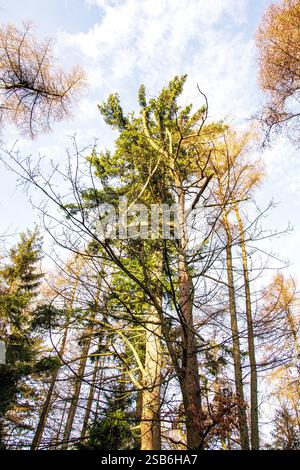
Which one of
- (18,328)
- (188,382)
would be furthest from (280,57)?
(18,328)

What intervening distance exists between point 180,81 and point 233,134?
8.15 ft

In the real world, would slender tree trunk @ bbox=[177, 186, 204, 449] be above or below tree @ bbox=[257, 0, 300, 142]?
below

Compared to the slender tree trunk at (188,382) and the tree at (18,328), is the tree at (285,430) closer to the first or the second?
the slender tree trunk at (188,382)

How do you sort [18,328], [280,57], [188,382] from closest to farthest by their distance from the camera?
[188,382] < [280,57] < [18,328]

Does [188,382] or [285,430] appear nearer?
[188,382]

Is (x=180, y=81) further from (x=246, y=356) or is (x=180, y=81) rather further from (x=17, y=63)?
(x=246, y=356)

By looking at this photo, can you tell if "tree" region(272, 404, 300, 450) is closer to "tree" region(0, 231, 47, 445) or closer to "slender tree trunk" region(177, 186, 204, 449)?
"slender tree trunk" region(177, 186, 204, 449)

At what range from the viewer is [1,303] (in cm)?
940

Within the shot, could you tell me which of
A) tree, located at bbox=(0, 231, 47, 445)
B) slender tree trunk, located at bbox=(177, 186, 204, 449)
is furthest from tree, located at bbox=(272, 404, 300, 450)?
tree, located at bbox=(0, 231, 47, 445)

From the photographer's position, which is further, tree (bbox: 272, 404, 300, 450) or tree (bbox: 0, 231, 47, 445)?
tree (bbox: 0, 231, 47, 445)

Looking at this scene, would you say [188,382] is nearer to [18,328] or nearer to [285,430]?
Answer: [285,430]

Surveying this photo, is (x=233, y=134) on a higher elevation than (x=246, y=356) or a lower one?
higher

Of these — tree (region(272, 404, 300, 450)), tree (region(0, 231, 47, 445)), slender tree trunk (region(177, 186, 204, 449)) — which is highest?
tree (region(0, 231, 47, 445))
